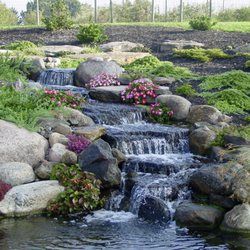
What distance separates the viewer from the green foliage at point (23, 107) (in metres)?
11.5

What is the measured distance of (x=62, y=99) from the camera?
1386cm

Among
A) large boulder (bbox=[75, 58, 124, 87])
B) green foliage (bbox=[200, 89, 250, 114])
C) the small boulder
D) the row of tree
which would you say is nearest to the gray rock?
the small boulder

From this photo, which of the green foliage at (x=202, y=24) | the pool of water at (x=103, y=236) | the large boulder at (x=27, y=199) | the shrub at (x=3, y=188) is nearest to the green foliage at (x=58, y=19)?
the green foliage at (x=202, y=24)

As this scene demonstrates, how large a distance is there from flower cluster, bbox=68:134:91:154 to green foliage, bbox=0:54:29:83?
403 centimetres

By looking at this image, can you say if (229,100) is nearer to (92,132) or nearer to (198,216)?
(92,132)

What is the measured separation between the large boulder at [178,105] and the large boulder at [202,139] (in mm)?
1587

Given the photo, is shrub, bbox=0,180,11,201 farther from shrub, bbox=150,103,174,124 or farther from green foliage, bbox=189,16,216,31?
green foliage, bbox=189,16,216,31

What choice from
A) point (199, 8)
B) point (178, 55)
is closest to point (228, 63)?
point (178, 55)

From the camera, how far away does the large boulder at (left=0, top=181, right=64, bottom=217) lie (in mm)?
9413

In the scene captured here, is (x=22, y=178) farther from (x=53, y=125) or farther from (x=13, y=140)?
(x=53, y=125)

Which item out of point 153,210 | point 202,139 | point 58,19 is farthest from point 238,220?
point 58,19

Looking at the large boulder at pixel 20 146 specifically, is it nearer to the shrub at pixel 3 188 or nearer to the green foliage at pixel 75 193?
the green foliage at pixel 75 193

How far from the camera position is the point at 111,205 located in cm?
993

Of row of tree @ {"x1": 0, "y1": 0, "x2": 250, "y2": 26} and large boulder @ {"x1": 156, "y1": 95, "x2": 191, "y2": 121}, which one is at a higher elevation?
row of tree @ {"x1": 0, "y1": 0, "x2": 250, "y2": 26}
